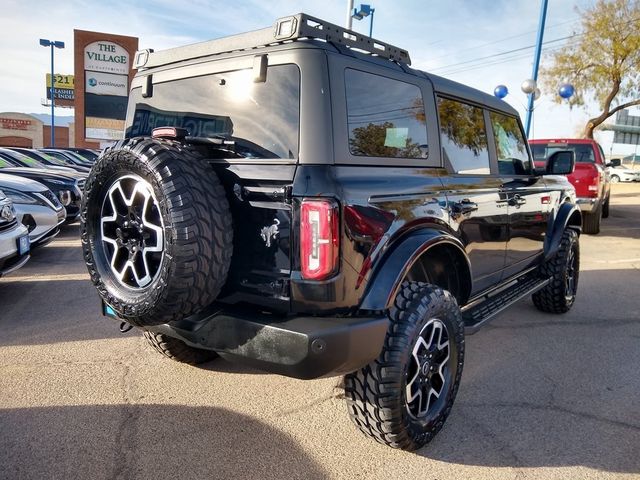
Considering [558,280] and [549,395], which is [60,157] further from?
[549,395]

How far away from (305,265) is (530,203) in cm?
271

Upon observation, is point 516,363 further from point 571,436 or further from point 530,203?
point 530,203

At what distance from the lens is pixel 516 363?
3863 mm

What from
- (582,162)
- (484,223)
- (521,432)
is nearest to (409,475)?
(521,432)

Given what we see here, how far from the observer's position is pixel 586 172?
9.70 metres

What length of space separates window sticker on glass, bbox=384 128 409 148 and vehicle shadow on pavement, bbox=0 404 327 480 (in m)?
1.72

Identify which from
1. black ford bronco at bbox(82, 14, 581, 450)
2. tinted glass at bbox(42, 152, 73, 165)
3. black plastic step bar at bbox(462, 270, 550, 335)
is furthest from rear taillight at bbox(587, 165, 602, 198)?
tinted glass at bbox(42, 152, 73, 165)

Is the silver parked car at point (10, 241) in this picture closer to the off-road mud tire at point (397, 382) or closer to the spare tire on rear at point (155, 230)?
the spare tire on rear at point (155, 230)

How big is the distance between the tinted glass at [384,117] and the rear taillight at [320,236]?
40cm

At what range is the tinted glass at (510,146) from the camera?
394cm

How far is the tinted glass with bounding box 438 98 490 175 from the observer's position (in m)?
3.21

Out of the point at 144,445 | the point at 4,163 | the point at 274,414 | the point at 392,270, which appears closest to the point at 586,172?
the point at 392,270

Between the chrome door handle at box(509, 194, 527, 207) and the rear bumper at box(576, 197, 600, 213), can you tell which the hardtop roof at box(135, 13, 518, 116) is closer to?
the chrome door handle at box(509, 194, 527, 207)

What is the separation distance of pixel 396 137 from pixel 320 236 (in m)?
0.91
